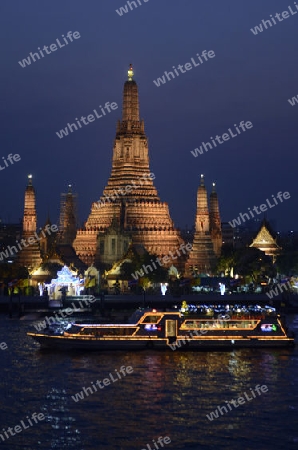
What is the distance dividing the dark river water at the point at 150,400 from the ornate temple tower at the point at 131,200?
46.3 meters

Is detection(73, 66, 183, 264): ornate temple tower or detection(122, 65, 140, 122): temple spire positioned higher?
detection(122, 65, 140, 122): temple spire

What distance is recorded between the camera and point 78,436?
3903 centimetres

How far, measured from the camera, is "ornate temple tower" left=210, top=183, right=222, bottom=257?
12024 centimetres

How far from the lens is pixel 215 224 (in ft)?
396

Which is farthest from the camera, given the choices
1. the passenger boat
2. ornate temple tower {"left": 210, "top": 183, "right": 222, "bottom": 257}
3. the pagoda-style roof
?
the pagoda-style roof

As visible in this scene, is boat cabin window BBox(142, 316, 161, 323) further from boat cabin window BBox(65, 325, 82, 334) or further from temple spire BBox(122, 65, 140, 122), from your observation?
temple spire BBox(122, 65, 140, 122)

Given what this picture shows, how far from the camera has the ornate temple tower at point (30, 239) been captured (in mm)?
107125

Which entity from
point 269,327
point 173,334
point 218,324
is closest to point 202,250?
point 269,327

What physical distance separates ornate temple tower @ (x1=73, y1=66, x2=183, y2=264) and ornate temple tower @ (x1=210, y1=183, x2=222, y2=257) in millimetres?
12449

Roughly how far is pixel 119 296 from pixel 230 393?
4474 centimetres

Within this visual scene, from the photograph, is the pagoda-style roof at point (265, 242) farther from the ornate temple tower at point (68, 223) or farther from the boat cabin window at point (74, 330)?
the boat cabin window at point (74, 330)

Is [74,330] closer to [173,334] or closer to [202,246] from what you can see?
[173,334]

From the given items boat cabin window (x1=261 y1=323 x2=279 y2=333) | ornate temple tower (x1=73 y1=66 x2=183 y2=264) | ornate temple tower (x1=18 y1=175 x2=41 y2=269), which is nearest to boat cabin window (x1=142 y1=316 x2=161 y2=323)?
boat cabin window (x1=261 y1=323 x2=279 y2=333)

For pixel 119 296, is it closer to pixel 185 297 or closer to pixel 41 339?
pixel 185 297
